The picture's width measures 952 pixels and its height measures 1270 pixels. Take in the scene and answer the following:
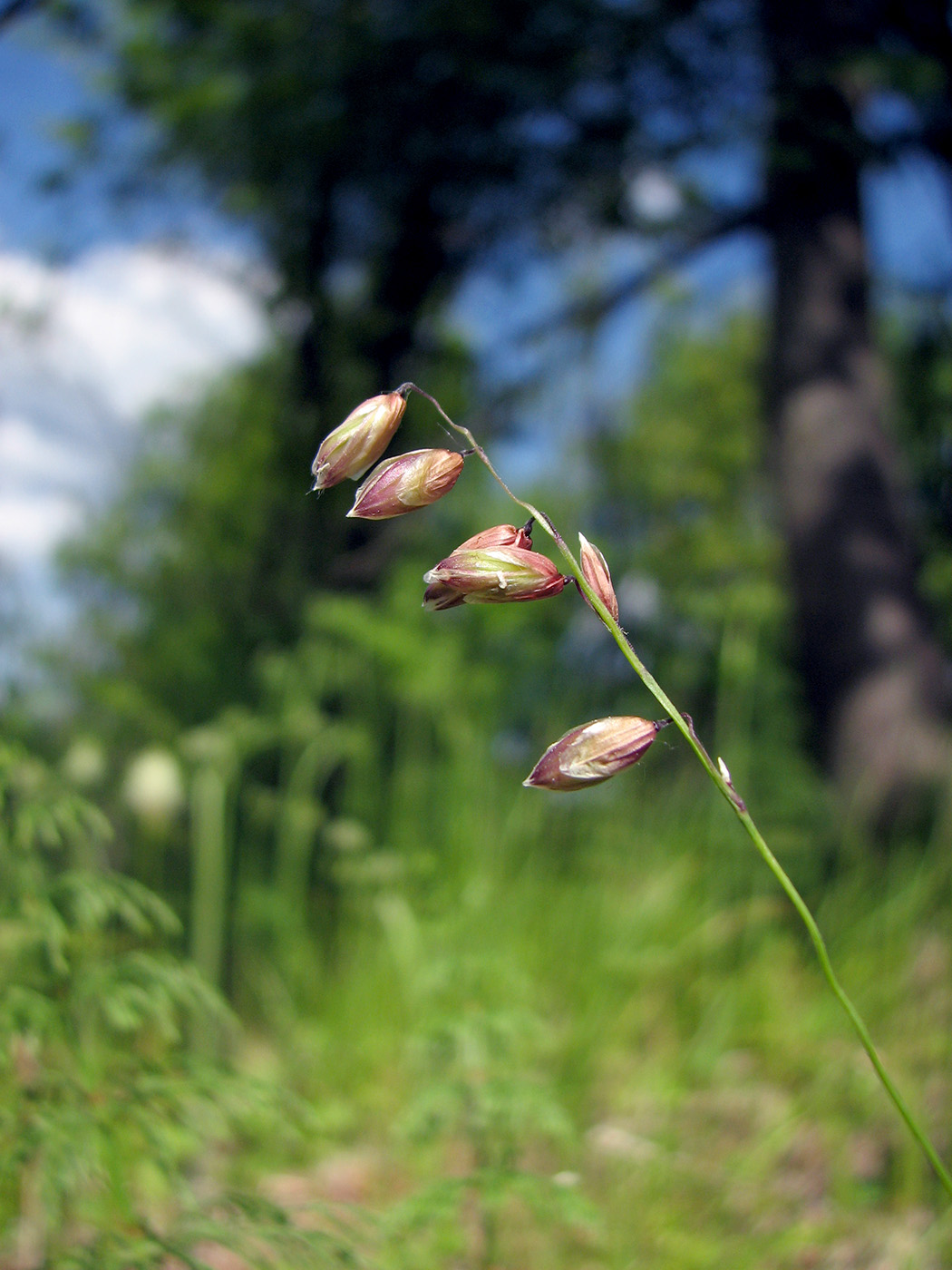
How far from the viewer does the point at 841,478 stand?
348 centimetres

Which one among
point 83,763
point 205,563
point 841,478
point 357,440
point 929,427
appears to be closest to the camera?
point 357,440

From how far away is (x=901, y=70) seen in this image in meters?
2.57

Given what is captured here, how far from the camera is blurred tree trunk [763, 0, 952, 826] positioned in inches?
122

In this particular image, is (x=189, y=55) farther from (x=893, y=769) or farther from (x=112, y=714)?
(x=893, y=769)

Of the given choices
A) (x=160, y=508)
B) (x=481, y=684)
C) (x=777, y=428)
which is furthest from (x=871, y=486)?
(x=160, y=508)

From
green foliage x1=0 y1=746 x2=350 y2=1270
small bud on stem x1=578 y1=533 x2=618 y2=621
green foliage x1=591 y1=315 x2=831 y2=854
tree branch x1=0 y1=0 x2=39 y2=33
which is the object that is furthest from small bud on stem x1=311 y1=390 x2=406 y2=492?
green foliage x1=591 y1=315 x2=831 y2=854

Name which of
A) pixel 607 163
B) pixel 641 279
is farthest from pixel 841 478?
pixel 607 163

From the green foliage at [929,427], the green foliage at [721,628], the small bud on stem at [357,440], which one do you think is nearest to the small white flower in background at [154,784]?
the green foliage at [721,628]

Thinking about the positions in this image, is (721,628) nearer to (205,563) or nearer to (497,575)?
(205,563)

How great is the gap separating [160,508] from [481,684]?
1.70 m

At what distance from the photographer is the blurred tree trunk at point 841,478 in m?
3.10

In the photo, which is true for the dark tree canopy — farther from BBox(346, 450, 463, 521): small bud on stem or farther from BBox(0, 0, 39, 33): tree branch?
BBox(346, 450, 463, 521): small bud on stem

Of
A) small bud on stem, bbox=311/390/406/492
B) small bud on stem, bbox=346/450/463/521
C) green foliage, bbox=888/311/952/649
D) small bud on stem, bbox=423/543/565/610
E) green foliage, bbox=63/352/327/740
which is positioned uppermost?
small bud on stem, bbox=311/390/406/492

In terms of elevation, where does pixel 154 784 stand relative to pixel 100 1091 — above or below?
below
